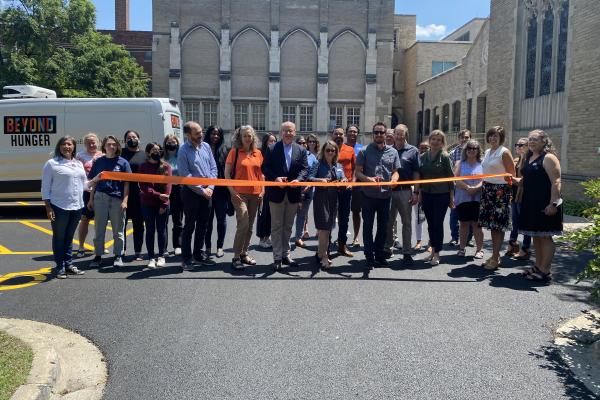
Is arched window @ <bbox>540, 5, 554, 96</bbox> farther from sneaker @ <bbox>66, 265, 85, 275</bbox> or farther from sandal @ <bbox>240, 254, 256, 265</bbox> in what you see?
sneaker @ <bbox>66, 265, 85, 275</bbox>

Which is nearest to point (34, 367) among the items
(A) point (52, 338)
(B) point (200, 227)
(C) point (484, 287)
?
(A) point (52, 338)

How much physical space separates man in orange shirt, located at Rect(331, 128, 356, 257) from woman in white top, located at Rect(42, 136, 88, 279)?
3.79m

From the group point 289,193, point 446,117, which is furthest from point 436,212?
point 446,117

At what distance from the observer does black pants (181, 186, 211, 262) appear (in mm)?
7043

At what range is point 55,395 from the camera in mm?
3598

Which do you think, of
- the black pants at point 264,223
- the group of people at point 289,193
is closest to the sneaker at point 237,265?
the group of people at point 289,193

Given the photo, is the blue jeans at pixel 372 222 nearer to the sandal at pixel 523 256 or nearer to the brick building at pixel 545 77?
the sandal at pixel 523 256

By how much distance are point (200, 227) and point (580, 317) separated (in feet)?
16.1

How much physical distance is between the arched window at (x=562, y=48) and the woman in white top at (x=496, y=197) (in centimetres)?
1375

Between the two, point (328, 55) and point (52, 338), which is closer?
point (52, 338)

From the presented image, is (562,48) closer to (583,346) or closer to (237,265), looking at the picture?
(237,265)

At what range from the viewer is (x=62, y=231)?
21.5 ft

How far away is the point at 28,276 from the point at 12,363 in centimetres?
339

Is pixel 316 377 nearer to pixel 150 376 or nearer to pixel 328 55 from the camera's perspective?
pixel 150 376
